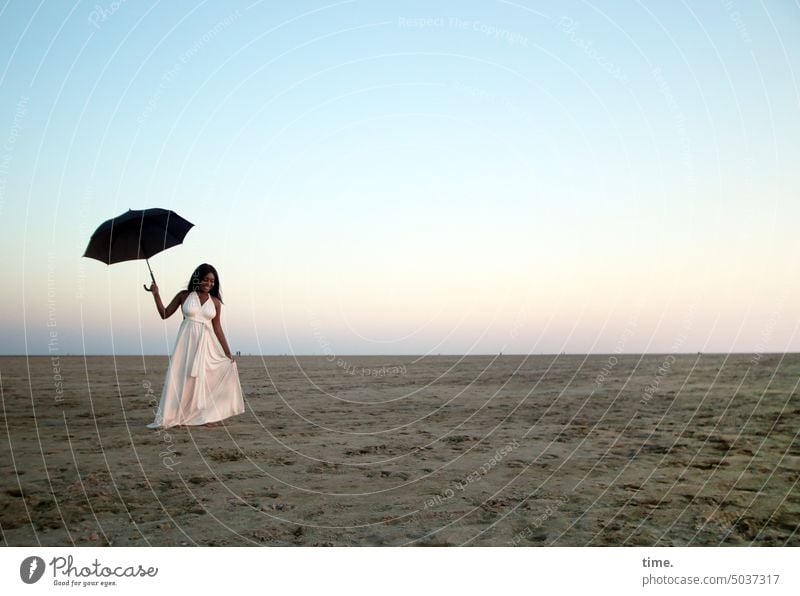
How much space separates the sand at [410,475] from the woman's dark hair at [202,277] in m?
2.60

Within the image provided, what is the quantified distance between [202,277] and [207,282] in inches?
5.2

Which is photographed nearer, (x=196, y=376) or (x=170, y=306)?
(x=196, y=376)

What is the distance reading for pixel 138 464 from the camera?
8734 millimetres

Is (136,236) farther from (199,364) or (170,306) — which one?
(199,364)

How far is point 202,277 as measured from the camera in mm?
12406

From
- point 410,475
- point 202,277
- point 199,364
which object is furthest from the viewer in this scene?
point 202,277

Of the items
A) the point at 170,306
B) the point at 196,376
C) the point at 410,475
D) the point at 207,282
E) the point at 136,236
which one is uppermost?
the point at 136,236

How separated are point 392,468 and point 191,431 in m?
4.49

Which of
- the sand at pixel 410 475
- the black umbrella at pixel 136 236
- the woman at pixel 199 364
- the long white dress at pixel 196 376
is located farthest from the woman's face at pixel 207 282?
the sand at pixel 410 475

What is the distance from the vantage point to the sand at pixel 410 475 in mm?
6070

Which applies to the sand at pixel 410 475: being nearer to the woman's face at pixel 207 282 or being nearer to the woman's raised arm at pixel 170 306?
the woman's raised arm at pixel 170 306

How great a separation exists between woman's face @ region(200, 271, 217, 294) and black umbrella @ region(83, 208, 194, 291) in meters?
0.86

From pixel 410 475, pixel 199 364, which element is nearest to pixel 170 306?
pixel 199 364

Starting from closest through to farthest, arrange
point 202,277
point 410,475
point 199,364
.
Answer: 1. point 410,475
2. point 199,364
3. point 202,277
